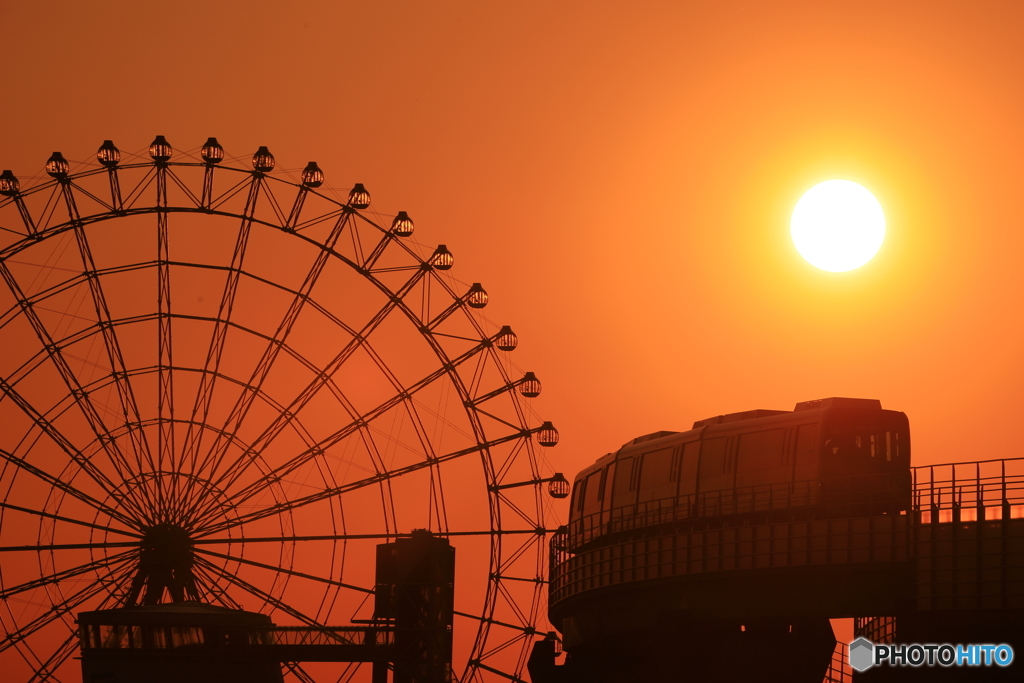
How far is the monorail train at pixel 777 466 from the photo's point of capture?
50.7 m

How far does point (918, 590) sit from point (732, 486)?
10229 millimetres

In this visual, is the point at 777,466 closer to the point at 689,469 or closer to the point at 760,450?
the point at 760,450

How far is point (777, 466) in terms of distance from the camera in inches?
2094

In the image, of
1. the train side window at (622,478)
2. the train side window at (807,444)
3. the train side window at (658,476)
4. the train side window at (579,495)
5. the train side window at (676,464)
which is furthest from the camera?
the train side window at (579,495)

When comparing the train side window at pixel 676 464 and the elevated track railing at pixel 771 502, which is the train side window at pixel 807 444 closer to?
the elevated track railing at pixel 771 502

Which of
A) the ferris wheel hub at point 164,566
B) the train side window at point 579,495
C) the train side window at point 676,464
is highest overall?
the train side window at point 579,495

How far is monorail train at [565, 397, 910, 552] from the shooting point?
166 ft

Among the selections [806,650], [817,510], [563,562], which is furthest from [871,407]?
[563,562]

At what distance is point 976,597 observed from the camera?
4369 centimetres

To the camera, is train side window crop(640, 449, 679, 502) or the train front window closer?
train side window crop(640, 449, 679, 502)

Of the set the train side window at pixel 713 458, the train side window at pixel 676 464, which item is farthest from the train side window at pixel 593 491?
the train side window at pixel 713 458

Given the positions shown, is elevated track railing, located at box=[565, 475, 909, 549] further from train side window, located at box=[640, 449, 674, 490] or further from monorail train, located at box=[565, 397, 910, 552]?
train side window, located at box=[640, 449, 674, 490]

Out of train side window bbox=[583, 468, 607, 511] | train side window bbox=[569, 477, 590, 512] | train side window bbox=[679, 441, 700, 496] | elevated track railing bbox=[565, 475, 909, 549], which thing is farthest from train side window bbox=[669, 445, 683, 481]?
train side window bbox=[569, 477, 590, 512]

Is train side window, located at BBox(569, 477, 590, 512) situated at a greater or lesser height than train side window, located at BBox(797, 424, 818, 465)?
greater
